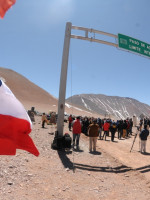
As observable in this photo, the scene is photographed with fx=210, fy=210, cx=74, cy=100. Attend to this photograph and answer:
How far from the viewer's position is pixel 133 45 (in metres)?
13.2

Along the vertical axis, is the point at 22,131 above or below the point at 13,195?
above

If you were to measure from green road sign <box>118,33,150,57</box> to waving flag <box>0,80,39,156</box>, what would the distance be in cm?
1059

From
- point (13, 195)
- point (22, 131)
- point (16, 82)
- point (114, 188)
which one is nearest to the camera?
point (22, 131)

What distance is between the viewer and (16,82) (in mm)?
143625

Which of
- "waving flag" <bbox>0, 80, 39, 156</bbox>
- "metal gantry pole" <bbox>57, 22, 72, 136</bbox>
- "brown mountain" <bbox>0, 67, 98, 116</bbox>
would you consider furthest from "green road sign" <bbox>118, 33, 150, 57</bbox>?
"brown mountain" <bbox>0, 67, 98, 116</bbox>

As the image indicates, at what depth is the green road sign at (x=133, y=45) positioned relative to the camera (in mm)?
12857

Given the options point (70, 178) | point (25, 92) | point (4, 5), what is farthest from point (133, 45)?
point (25, 92)

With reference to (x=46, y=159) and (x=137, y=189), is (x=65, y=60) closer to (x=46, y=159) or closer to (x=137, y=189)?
(x=46, y=159)

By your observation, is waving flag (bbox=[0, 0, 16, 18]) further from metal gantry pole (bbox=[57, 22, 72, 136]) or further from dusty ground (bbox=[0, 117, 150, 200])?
metal gantry pole (bbox=[57, 22, 72, 136])

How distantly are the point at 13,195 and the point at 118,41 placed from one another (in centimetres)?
1041

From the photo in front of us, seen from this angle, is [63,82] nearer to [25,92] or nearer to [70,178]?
[70,178]

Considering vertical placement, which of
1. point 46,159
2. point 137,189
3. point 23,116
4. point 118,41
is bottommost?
point 137,189

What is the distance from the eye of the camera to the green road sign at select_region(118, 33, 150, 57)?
12.9 meters

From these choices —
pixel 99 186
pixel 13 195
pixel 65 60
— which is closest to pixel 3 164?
pixel 13 195
